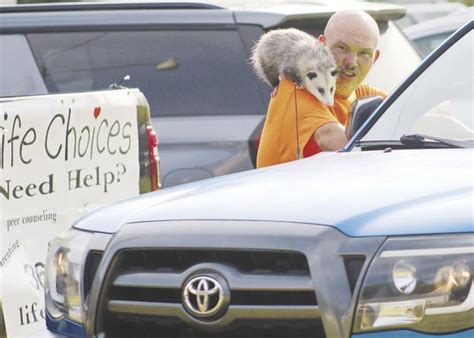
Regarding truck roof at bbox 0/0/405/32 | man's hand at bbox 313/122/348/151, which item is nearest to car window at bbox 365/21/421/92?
truck roof at bbox 0/0/405/32

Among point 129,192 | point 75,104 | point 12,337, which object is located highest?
point 75,104

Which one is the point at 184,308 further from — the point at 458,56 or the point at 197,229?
the point at 458,56

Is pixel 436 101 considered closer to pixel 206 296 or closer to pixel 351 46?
pixel 351 46

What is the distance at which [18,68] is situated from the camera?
9.12 metres

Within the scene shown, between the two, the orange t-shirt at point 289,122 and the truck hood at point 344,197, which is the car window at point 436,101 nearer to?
the truck hood at point 344,197

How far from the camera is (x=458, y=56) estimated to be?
5680 mm

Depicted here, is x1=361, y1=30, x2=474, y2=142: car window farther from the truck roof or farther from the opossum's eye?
the truck roof

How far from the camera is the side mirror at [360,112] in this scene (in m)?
5.70

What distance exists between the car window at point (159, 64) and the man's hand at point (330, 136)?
7.62 ft

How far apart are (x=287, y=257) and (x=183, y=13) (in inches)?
208

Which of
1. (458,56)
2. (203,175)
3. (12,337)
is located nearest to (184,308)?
(458,56)

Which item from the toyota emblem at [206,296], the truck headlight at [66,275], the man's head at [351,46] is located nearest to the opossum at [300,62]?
the man's head at [351,46]

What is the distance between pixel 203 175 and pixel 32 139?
5.92 feet

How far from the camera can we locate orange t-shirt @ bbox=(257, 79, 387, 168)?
6.64 meters
